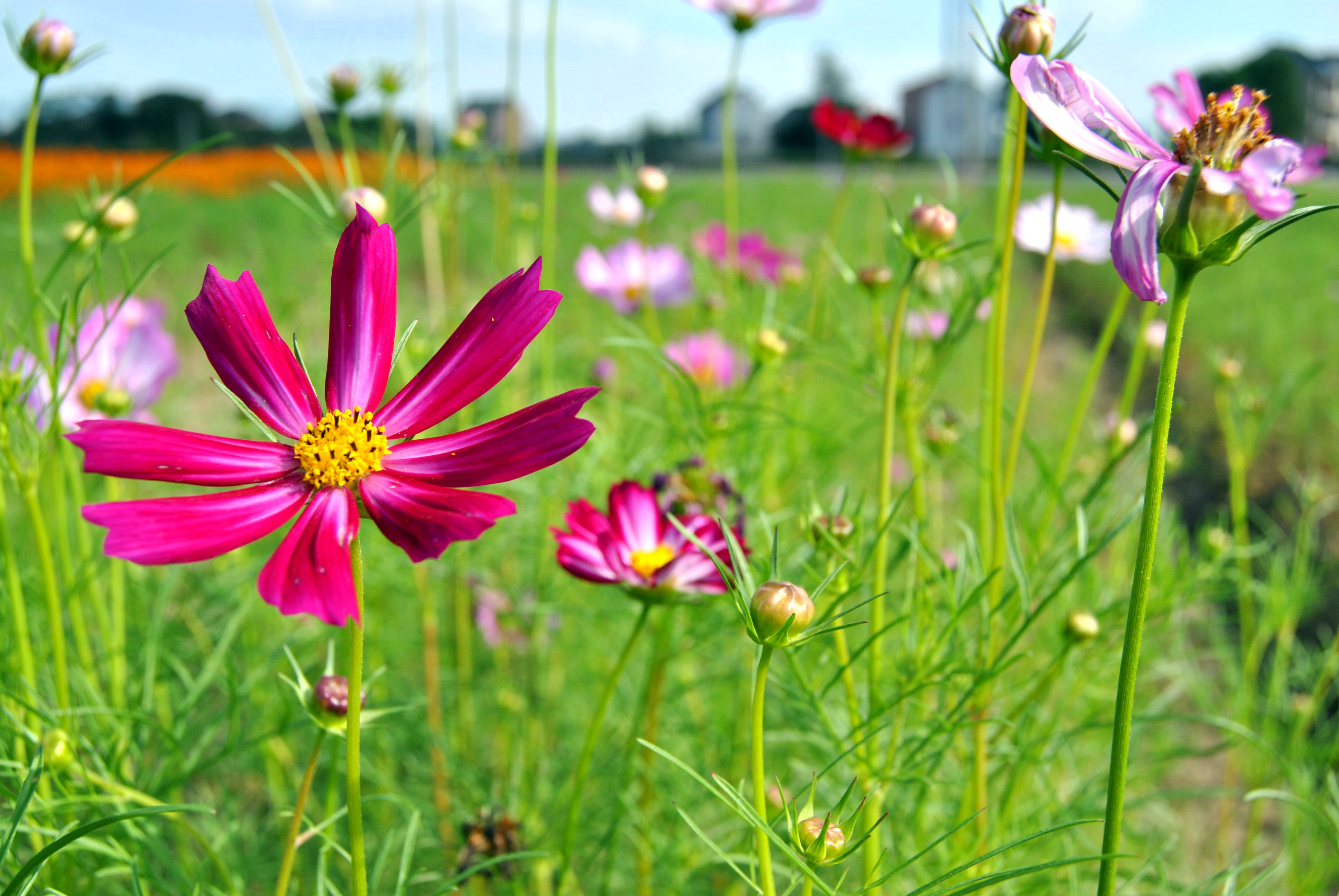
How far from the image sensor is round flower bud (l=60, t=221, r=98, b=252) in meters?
0.47

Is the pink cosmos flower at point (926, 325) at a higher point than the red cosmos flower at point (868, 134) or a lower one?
lower

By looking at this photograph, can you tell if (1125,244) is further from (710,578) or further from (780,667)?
(780,667)

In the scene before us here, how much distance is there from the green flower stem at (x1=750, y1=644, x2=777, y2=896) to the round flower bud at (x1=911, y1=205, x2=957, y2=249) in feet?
0.80

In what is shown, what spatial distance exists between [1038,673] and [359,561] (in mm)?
480

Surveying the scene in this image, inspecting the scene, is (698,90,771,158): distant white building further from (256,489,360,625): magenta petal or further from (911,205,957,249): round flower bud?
(256,489,360,625): magenta petal

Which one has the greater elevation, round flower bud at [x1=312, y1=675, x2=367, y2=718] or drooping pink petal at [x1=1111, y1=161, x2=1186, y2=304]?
drooping pink petal at [x1=1111, y1=161, x2=1186, y2=304]

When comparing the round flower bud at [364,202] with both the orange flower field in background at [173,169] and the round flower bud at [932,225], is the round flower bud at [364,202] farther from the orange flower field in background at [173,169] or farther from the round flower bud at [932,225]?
the orange flower field in background at [173,169]

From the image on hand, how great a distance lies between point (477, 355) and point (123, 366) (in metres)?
0.67

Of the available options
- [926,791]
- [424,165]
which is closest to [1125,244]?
[926,791]

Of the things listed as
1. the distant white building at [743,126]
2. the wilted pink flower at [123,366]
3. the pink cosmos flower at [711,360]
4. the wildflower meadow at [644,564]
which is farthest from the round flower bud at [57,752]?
the distant white building at [743,126]

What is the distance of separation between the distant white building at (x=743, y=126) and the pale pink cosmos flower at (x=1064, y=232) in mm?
21287

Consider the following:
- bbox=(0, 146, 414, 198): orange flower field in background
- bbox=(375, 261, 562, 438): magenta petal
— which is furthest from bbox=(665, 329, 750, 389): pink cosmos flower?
bbox=(0, 146, 414, 198): orange flower field in background

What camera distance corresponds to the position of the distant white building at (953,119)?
8.56 ft

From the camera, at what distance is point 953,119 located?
3.84 m
